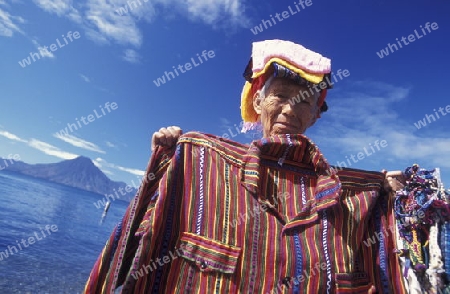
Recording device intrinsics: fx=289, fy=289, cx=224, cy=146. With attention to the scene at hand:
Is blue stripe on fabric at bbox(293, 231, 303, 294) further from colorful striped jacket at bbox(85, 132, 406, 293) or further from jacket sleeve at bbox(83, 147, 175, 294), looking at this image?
jacket sleeve at bbox(83, 147, 175, 294)

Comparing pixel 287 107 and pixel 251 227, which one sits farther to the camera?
pixel 287 107

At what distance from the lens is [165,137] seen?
218 cm

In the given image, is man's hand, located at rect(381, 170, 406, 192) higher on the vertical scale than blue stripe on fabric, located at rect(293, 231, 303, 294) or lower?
higher

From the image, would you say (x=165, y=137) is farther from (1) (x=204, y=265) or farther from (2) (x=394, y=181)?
(2) (x=394, y=181)

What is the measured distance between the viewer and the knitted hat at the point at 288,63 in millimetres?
2562

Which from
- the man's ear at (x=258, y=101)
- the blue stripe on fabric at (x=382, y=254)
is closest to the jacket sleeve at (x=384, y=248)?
the blue stripe on fabric at (x=382, y=254)

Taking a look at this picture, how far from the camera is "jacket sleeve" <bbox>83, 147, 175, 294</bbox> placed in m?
1.81

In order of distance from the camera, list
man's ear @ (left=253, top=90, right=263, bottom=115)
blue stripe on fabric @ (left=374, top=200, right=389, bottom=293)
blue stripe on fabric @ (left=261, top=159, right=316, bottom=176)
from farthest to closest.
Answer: man's ear @ (left=253, top=90, right=263, bottom=115) → blue stripe on fabric @ (left=261, top=159, right=316, bottom=176) → blue stripe on fabric @ (left=374, top=200, right=389, bottom=293)

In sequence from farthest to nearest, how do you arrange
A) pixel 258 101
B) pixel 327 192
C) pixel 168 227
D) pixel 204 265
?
pixel 258 101
pixel 327 192
pixel 168 227
pixel 204 265

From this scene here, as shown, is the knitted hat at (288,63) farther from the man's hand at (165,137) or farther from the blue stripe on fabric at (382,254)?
the blue stripe on fabric at (382,254)

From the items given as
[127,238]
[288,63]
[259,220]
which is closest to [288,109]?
[288,63]

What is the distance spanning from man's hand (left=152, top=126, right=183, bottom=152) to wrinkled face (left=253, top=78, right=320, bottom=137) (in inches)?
34.8

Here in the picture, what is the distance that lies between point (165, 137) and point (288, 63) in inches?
50.7

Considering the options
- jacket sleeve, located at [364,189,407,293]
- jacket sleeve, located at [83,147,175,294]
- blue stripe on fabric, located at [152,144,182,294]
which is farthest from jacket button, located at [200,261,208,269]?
jacket sleeve, located at [364,189,407,293]
